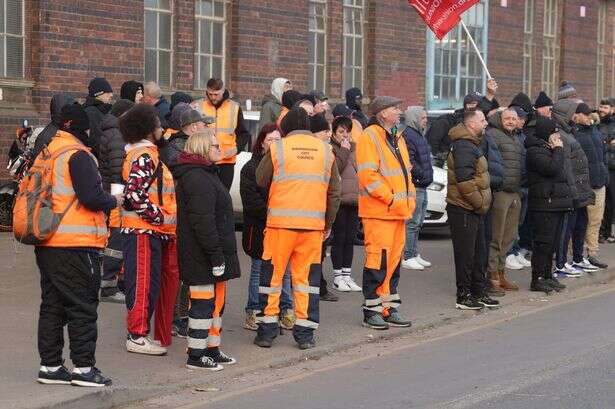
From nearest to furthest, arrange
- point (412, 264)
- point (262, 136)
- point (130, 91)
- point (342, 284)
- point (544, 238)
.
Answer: point (262, 136)
point (130, 91)
point (342, 284)
point (544, 238)
point (412, 264)

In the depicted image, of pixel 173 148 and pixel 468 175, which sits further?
pixel 468 175

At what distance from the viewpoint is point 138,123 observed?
9984 mm

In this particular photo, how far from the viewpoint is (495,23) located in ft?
96.1

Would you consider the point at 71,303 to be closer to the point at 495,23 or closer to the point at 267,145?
the point at 267,145

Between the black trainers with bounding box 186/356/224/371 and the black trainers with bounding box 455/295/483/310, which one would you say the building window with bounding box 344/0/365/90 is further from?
the black trainers with bounding box 186/356/224/371

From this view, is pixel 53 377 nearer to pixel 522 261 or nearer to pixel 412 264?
pixel 412 264

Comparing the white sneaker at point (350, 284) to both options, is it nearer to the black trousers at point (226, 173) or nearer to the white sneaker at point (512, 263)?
the black trousers at point (226, 173)

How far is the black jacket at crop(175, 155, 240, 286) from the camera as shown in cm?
980

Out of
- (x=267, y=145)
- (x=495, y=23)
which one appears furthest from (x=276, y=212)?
(x=495, y=23)

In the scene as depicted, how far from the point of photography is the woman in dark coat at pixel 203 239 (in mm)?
9812

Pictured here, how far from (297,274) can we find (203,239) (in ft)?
4.08

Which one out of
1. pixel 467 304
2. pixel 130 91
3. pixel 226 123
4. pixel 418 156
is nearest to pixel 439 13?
pixel 418 156

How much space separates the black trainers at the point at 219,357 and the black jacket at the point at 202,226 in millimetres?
551

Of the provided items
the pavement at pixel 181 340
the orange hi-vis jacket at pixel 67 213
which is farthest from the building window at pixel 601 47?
the orange hi-vis jacket at pixel 67 213
